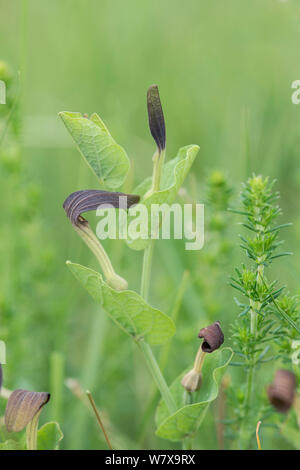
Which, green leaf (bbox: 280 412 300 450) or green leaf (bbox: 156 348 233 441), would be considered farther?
green leaf (bbox: 280 412 300 450)

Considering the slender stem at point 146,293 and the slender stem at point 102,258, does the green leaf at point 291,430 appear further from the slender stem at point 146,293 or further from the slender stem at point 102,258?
the slender stem at point 102,258

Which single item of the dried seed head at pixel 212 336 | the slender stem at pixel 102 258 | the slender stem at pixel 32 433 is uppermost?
the slender stem at pixel 102 258

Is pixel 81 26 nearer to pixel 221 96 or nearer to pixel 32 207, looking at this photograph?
pixel 221 96

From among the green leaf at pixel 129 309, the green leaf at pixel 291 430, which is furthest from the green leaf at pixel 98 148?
the green leaf at pixel 291 430

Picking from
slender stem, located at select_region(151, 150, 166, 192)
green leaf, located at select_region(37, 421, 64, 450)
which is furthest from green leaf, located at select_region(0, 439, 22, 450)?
slender stem, located at select_region(151, 150, 166, 192)

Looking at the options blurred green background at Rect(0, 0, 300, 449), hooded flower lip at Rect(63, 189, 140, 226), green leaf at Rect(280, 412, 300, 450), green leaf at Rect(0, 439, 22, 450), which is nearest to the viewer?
hooded flower lip at Rect(63, 189, 140, 226)

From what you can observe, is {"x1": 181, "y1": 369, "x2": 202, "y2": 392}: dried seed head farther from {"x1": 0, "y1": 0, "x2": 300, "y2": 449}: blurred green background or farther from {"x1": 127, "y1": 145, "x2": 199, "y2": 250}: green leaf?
{"x1": 0, "y1": 0, "x2": 300, "y2": 449}: blurred green background
